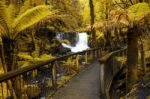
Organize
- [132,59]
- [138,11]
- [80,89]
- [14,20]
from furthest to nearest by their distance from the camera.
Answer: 1. [14,20]
2. [132,59]
3. [80,89]
4. [138,11]

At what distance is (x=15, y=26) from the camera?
392 inches

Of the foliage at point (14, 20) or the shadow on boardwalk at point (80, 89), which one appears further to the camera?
the foliage at point (14, 20)

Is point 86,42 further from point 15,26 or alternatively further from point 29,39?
point 15,26

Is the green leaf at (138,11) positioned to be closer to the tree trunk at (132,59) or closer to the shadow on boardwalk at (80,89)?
the tree trunk at (132,59)

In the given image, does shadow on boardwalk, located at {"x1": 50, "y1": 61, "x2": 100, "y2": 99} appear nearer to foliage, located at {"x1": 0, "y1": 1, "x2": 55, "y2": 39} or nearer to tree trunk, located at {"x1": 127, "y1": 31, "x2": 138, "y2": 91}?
tree trunk, located at {"x1": 127, "y1": 31, "x2": 138, "y2": 91}

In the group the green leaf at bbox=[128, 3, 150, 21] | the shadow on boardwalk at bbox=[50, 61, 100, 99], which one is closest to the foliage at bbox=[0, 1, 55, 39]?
the shadow on boardwalk at bbox=[50, 61, 100, 99]

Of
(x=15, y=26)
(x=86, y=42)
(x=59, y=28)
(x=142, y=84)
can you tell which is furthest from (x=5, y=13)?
(x=86, y=42)

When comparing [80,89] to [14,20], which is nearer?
[80,89]

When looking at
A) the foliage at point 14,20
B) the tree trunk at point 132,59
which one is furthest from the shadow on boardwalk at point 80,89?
the foliage at point 14,20

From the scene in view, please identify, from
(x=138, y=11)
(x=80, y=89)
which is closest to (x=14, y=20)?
(x=80, y=89)

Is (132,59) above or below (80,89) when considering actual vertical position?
above

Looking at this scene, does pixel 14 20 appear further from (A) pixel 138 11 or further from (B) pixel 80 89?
(A) pixel 138 11

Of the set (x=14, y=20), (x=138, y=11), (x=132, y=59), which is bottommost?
(x=132, y=59)

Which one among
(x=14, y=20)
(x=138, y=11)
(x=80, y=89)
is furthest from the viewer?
(x=14, y=20)
